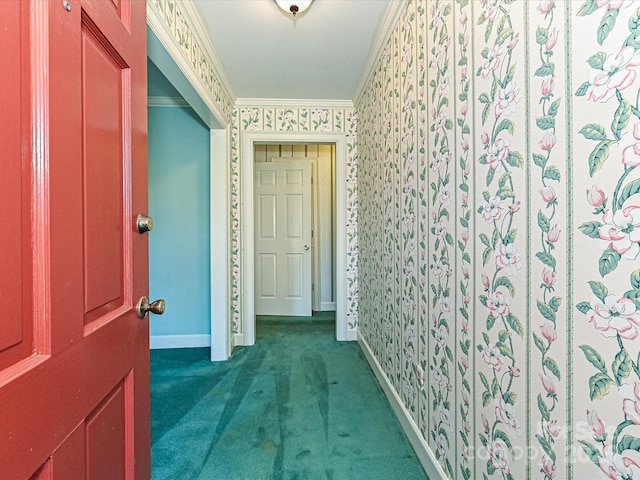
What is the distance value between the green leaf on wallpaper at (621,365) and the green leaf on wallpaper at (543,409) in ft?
0.66

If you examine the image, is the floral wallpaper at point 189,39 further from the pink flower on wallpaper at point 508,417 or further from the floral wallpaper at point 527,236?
the pink flower on wallpaper at point 508,417

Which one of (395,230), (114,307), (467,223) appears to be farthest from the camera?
(395,230)

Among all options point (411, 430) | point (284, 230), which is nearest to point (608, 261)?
point (411, 430)

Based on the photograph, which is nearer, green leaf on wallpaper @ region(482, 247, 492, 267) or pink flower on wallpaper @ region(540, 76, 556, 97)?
pink flower on wallpaper @ region(540, 76, 556, 97)

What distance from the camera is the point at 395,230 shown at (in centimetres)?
177

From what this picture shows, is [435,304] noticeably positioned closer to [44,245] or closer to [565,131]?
[565,131]

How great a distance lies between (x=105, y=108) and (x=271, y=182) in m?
3.24

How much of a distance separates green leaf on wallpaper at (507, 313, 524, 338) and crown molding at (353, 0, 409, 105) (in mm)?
1535

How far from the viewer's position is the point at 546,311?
0.69 m

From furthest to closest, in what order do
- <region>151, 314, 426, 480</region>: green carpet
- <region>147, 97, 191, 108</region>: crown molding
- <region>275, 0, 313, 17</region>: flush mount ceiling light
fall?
<region>147, 97, 191, 108</region>: crown molding < <region>275, 0, 313, 17</region>: flush mount ceiling light < <region>151, 314, 426, 480</region>: green carpet

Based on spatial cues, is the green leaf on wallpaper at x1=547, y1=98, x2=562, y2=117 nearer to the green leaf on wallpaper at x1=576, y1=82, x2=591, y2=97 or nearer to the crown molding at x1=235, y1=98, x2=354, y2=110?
the green leaf on wallpaper at x1=576, y1=82, x2=591, y2=97

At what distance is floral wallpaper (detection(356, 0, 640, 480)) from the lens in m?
0.55

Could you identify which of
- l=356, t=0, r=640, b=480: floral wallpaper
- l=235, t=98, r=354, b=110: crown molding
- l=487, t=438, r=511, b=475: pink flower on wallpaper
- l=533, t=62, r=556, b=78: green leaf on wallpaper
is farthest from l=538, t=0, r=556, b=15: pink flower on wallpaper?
l=235, t=98, r=354, b=110: crown molding

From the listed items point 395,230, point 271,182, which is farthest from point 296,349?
point 271,182
